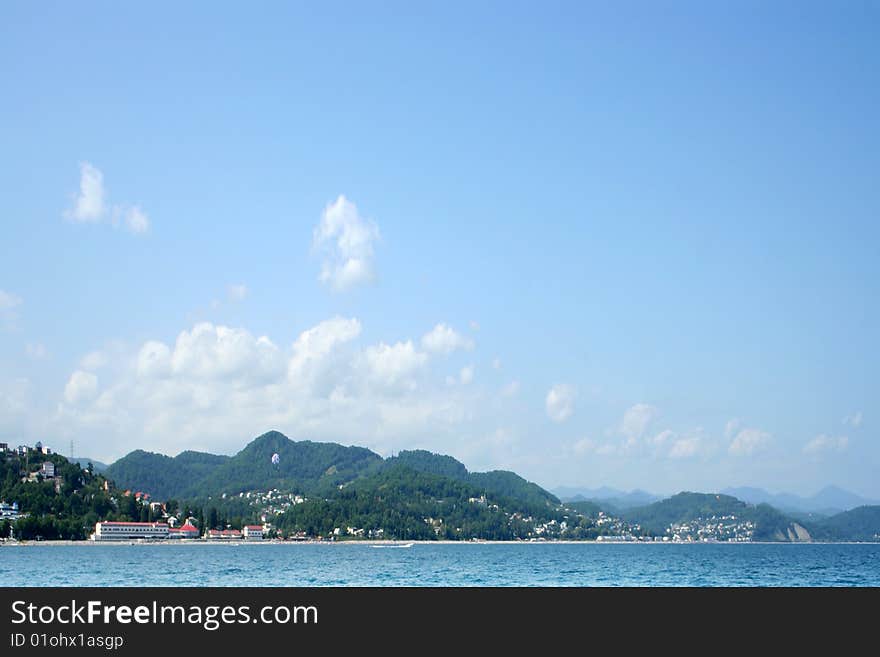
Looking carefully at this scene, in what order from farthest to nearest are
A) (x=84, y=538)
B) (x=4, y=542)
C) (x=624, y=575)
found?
(x=84, y=538)
(x=4, y=542)
(x=624, y=575)
